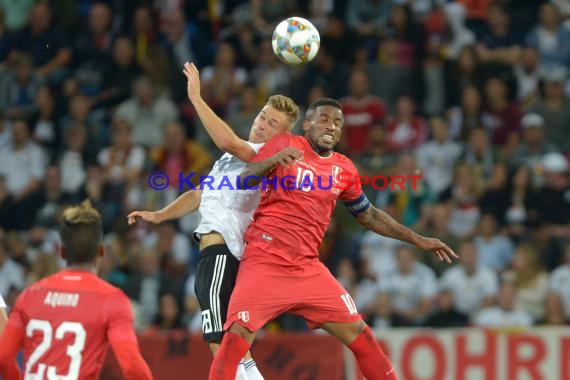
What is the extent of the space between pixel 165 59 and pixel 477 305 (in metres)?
5.17

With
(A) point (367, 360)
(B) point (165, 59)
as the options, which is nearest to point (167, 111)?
(B) point (165, 59)

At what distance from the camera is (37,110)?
1477 cm

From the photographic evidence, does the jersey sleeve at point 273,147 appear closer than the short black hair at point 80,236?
No

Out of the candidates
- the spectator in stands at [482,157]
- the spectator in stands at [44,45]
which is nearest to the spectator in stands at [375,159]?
the spectator in stands at [482,157]

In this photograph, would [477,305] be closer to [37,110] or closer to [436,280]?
[436,280]

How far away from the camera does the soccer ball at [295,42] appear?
873 centimetres

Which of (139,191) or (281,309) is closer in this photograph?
(281,309)

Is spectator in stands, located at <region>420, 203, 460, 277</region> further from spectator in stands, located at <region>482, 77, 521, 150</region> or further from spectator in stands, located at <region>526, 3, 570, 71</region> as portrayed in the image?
spectator in stands, located at <region>526, 3, 570, 71</region>

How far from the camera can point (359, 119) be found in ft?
46.0

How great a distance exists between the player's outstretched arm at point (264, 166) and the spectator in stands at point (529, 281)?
5.34 metres

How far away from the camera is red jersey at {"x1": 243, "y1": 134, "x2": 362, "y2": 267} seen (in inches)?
305

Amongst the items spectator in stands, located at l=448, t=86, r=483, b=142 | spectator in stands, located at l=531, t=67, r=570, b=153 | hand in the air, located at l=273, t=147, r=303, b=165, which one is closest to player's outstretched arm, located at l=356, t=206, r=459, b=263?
hand in the air, located at l=273, t=147, r=303, b=165

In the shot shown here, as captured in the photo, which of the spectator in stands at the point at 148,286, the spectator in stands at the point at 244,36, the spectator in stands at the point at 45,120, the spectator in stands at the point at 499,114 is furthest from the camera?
the spectator in stands at the point at 244,36

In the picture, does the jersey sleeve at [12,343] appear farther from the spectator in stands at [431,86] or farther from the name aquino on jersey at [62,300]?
the spectator in stands at [431,86]
